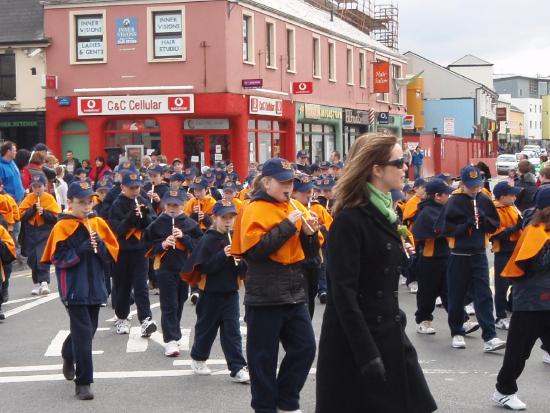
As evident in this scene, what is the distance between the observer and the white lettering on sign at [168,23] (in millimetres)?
31703

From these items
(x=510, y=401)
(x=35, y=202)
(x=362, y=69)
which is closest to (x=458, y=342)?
(x=510, y=401)

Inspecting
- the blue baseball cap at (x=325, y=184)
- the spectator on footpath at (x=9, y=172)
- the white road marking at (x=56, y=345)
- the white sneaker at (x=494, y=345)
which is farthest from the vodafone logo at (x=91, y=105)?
the white sneaker at (x=494, y=345)

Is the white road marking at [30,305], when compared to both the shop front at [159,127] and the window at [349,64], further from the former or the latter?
the window at [349,64]

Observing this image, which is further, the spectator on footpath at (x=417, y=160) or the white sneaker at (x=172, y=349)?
the spectator on footpath at (x=417, y=160)

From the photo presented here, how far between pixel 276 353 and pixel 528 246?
7.51 feet

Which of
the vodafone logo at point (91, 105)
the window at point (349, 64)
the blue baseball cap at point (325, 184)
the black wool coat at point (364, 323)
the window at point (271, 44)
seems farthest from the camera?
the window at point (349, 64)

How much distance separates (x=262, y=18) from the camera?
34281 millimetres

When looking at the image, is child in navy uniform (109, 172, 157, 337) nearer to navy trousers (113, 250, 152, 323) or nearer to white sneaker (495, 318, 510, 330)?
navy trousers (113, 250, 152, 323)

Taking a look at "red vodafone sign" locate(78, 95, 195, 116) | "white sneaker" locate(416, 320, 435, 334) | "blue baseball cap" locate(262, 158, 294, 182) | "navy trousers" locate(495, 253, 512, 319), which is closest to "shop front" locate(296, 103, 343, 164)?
"red vodafone sign" locate(78, 95, 195, 116)

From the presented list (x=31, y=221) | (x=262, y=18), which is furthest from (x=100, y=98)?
(x=31, y=221)

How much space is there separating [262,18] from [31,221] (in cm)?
2119

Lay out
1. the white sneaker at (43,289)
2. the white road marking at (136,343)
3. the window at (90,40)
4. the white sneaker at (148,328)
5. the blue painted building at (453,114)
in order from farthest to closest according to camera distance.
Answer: the blue painted building at (453,114) → the window at (90,40) → the white sneaker at (43,289) → the white sneaker at (148,328) → the white road marking at (136,343)

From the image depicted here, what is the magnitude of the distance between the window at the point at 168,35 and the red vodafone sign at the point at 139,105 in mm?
1395

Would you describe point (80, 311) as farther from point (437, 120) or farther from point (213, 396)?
point (437, 120)
